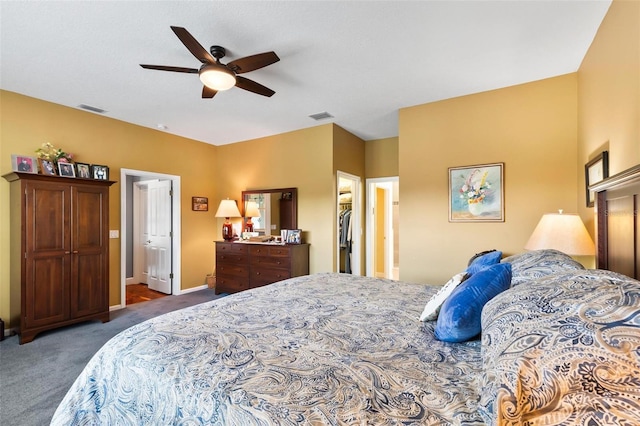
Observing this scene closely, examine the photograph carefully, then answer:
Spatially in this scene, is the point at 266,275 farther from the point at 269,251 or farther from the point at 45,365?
the point at 45,365

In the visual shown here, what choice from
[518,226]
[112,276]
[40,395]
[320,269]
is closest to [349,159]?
[320,269]

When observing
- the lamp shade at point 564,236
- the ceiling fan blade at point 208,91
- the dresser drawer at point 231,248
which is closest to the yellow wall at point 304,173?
the dresser drawer at point 231,248

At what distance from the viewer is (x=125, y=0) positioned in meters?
1.94

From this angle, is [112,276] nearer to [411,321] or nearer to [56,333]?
[56,333]

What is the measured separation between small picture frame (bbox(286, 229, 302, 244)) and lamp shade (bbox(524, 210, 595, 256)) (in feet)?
10.0

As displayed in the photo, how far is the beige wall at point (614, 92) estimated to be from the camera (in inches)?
65.2

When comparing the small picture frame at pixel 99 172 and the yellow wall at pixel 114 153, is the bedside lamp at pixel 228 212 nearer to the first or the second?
the yellow wall at pixel 114 153

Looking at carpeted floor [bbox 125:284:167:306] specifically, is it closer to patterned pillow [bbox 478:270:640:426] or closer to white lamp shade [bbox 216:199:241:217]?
white lamp shade [bbox 216:199:241:217]

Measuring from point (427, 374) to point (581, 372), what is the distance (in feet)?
1.59

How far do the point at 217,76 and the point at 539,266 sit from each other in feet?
8.39

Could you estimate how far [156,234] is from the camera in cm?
540

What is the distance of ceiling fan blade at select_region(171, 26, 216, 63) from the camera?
6.27ft

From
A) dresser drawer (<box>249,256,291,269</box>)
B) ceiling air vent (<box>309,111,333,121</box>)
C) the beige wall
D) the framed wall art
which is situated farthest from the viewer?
dresser drawer (<box>249,256,291,269</box>)

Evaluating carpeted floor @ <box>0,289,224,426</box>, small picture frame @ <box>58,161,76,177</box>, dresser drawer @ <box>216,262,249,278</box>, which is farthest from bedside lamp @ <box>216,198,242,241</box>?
small picture frame @ <box>58,161,76,177</box>
